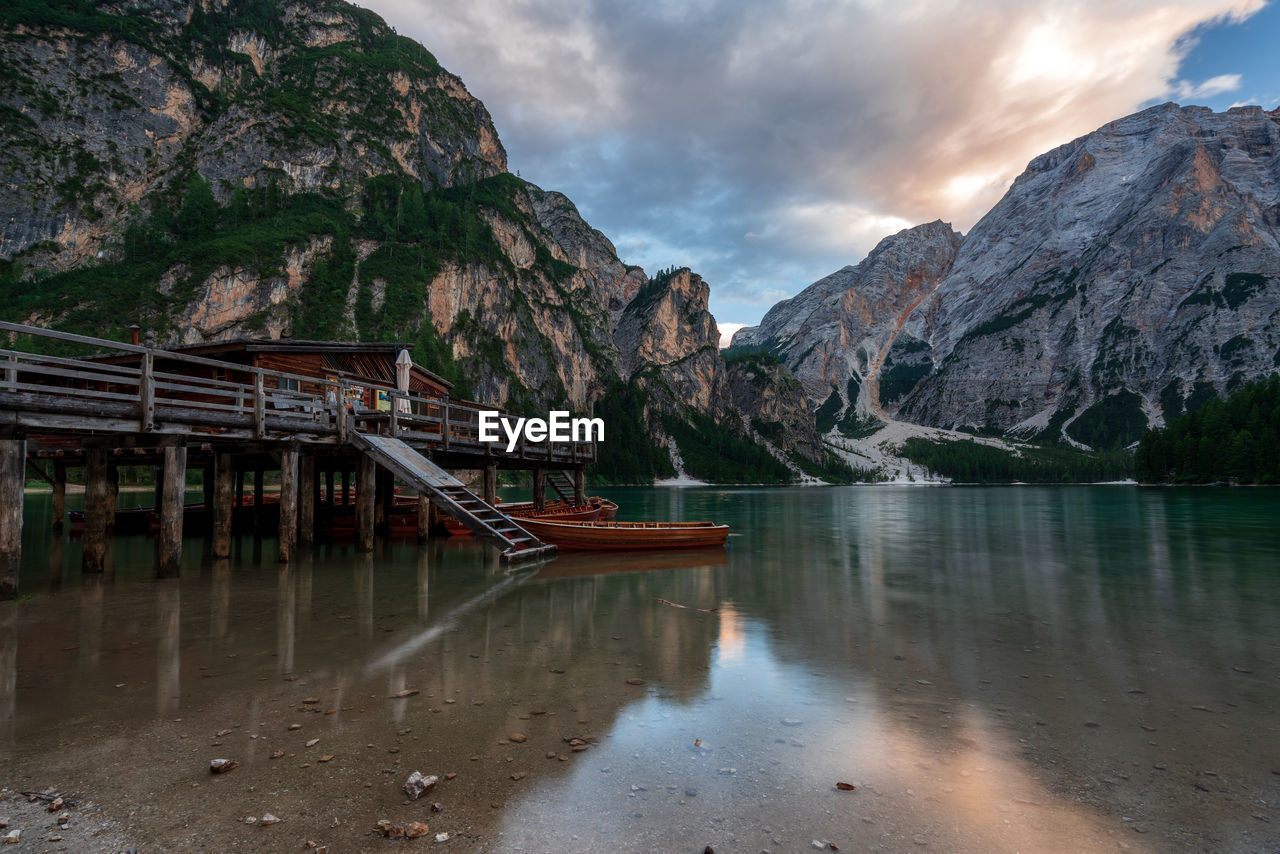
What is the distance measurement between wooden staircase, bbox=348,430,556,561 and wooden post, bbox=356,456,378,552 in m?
1.32

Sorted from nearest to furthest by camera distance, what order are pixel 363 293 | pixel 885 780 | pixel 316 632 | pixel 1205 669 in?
pixel 885 780 < pixel 1205 669 < pixel 316 632 < pixel 363 293

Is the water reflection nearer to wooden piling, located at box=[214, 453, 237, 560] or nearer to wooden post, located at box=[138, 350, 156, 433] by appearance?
wooden post, located at box=[138, 350, 156, 433]

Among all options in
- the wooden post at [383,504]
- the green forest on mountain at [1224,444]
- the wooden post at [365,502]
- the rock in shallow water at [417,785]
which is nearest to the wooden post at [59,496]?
the wooden post at [383,504]

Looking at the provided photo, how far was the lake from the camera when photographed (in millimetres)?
5641

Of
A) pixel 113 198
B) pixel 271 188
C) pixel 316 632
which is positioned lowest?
pixel 316 632

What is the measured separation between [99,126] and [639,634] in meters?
205

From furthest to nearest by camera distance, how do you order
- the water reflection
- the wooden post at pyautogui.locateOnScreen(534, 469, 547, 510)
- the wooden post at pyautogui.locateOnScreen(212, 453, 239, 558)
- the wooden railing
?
the wooden post at pyautogui.locateOnScreen(534, 469, 547, 510) → the wooden post at pyautogui.locateOnScreen(212, 453, 239, 558) → the wooden railing → the water reflection

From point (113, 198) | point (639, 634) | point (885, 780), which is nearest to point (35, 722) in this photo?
point (639, 634)

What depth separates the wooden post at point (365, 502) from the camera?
2544 cm

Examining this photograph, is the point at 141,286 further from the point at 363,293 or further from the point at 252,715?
the point at 252,715

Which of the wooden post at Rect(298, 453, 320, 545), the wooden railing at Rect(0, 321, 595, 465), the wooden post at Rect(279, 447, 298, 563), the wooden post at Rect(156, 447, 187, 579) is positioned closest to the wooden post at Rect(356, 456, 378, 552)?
the wooden railing at Rect(0, 321, 595, 465)

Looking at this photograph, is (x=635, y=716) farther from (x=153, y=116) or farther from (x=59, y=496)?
(x=153, y=116)

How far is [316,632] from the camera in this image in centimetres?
1271

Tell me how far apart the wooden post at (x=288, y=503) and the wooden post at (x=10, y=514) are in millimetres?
7690
